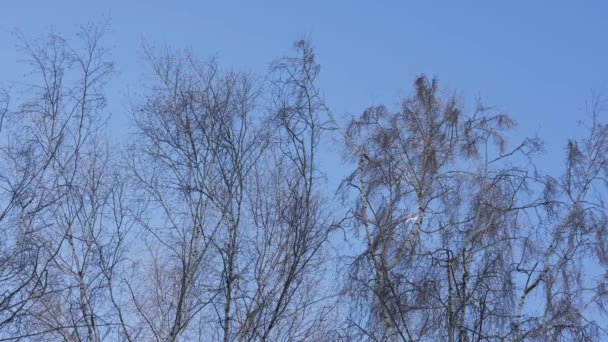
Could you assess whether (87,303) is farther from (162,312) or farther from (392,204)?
(392,204)

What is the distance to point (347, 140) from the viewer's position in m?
15.1

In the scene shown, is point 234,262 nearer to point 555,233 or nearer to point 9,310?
point 9,310

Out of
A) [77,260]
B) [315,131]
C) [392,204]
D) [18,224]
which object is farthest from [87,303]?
[392,204]

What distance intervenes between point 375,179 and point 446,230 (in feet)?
7.47

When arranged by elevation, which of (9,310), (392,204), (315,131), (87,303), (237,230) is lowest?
(9,310)

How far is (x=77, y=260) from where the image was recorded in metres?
11.0

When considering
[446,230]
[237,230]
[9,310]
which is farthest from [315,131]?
[9,310]

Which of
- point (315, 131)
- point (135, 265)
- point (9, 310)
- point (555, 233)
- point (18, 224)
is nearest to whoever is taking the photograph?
point (9, 310)

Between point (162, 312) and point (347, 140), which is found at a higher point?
point (347, 140)

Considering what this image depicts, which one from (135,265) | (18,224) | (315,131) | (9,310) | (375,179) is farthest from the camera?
(375,179)

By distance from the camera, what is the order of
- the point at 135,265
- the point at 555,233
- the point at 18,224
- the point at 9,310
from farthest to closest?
the point at 555,233 < the point at 135,265 < the point at 18,224 < the point at 9,310

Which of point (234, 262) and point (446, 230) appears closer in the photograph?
point (234, 262)

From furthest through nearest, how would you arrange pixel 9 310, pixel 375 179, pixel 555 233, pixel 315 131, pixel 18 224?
pixel 375 179 < pixel 555 233 < pixel 315 131 < pixel 18 224 < pixel 9 310

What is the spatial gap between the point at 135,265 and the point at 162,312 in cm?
66
